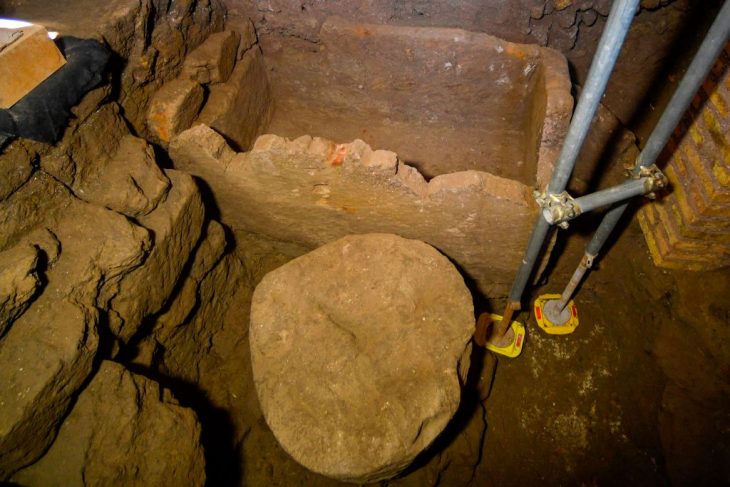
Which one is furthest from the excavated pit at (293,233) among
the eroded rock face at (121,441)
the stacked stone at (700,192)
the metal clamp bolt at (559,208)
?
the metal clamp bolt at (559,208)

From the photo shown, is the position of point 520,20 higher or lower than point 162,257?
higher

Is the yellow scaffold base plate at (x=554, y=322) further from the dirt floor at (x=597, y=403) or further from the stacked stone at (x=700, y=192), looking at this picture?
the stacked stone at (x=700, y=192)

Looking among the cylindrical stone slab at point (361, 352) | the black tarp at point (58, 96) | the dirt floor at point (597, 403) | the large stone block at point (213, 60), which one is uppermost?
the black tarp at point (58, 96)

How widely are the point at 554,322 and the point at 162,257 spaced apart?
272 cm

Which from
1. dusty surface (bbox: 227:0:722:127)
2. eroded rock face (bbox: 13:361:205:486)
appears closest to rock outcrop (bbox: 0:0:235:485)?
eroded rock face (bbox: 13:361:205:486)

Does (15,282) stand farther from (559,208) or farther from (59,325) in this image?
(559,208)

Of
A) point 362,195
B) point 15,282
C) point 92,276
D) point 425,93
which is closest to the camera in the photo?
point 15,282

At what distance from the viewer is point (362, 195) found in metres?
2.46

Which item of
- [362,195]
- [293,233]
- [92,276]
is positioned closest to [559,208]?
[362,195]

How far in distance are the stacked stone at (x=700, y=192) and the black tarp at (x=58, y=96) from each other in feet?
10.9

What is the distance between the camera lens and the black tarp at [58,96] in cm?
181

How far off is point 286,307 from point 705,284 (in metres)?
2.67

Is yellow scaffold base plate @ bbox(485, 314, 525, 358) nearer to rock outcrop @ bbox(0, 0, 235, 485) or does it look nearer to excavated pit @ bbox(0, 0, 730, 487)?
excavated pit @ bbox(0, 0, 730, 487)

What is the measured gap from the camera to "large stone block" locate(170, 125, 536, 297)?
227 centimetres
